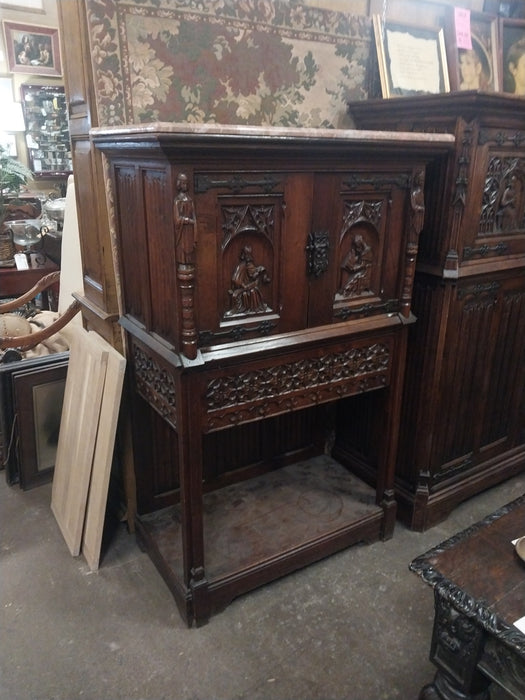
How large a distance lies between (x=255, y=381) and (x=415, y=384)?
0.79m

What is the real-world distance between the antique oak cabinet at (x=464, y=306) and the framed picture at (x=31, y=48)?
401 centimetres

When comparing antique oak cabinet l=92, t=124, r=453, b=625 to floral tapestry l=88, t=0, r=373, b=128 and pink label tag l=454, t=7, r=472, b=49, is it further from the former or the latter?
pink label tag l=454, t=7, r=472, b=49

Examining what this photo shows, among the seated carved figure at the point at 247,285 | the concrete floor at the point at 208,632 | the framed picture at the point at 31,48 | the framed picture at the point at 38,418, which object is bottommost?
the concrete floor at the point at 208,632

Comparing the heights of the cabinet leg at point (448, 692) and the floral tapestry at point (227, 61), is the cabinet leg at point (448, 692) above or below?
below

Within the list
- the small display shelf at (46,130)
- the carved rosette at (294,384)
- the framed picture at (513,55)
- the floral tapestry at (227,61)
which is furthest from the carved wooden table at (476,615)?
the small display shelf at (46,130)

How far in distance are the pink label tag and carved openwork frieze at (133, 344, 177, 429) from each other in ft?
5.49

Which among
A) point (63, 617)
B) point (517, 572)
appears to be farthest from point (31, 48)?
point (517, 572)

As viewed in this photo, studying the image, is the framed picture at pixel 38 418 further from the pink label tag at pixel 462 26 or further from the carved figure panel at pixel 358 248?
the pink label tag at pixel 462 26

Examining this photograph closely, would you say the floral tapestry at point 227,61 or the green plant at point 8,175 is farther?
the green plant at point 8,175

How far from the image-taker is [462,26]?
2.07 metres

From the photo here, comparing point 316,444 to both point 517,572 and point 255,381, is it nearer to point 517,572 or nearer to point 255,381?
point 255,381

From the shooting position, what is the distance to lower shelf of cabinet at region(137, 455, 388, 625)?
1.81m

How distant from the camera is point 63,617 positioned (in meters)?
1.79

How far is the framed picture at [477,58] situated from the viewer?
210 cm
